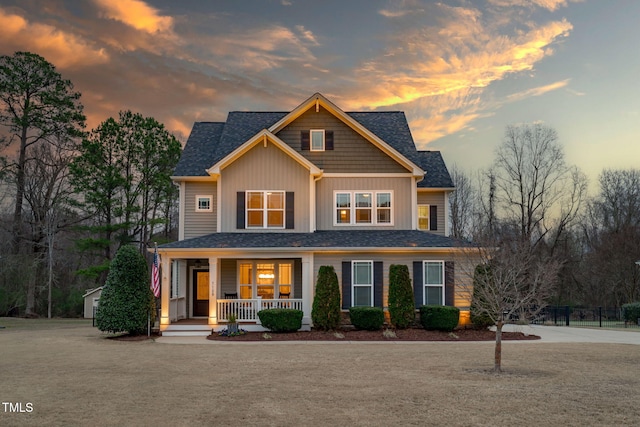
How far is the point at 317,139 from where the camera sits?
1045 inches

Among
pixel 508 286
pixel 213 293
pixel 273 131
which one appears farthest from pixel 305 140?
pixel 508 286

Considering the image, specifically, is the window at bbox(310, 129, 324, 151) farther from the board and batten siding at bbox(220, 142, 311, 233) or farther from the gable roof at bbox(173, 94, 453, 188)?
the board and batten siding at bbox(220, 142, 311, 233)

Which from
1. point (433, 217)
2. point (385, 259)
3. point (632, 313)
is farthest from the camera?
point (632, 313)

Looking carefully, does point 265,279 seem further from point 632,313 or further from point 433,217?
point 632,313

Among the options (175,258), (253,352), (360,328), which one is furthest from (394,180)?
(253,352)

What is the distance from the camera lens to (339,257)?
23.6 m

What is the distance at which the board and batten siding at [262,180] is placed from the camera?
25000mm

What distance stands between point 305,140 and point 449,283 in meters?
8.76

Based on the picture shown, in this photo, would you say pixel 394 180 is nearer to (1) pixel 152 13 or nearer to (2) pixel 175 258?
(2) pixel 175 258

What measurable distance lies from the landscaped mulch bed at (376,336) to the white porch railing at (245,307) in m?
0.96

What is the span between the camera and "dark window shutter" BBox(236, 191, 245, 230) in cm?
2492

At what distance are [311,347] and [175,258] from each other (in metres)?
7.62

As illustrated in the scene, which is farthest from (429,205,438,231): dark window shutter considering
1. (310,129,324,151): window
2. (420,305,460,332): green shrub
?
(310,129,324,151): window

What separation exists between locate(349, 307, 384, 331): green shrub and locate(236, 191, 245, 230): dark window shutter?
19.7ft
